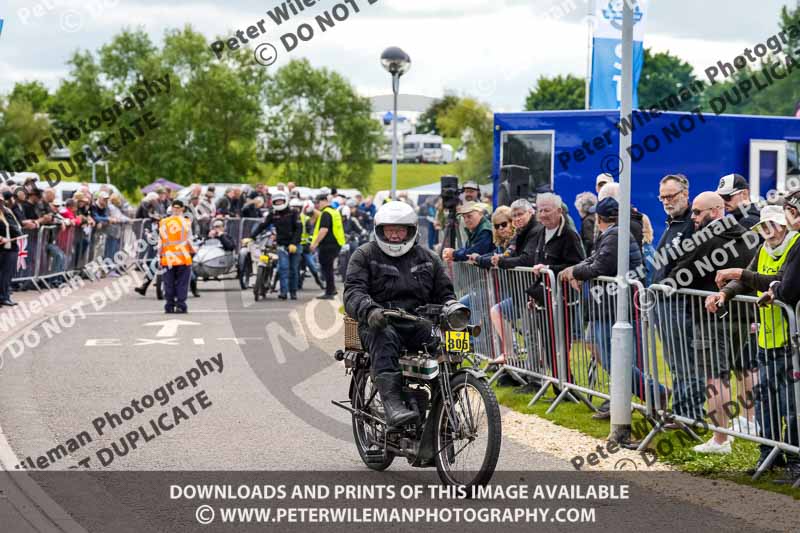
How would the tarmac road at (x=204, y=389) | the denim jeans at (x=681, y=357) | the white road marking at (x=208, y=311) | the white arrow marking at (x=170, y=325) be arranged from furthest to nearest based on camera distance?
the white road marking at (x=208, y=311) → the white arrow marking at (x=170, y=325) → the tarmac road at (x=204, y=389) → the denim jeans at (x=681, y=357)

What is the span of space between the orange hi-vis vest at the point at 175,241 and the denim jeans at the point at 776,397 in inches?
538

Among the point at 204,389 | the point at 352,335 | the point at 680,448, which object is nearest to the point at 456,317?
the point at 352,335

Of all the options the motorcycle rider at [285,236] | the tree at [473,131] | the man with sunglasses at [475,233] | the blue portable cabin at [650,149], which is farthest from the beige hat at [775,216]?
the tree at [473,131]

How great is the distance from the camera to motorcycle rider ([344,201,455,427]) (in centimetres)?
791

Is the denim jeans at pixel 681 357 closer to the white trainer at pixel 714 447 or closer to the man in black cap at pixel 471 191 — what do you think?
the white trainer at pixel 714 447

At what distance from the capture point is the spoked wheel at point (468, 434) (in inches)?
288

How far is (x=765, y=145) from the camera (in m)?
21.0

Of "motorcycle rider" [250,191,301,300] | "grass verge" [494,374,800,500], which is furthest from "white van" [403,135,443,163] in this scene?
"grass verge" [494,374,800,500]

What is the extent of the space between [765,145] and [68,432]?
1476cm

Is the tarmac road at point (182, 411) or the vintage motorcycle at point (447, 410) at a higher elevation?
the vintage motorcycle at point (447, 410)

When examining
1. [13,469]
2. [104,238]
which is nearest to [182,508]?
[13,469]

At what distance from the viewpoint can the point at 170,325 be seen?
1877 centimetres

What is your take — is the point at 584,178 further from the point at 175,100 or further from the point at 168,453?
the point at 175,100

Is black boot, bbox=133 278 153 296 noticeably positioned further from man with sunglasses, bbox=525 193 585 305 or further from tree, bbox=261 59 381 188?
tree, bbox=261 59 381 188
